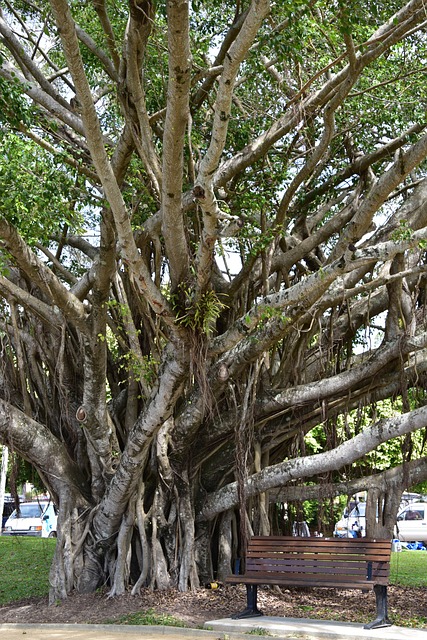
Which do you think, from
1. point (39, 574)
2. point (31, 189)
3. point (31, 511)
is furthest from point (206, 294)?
point (31, 511)

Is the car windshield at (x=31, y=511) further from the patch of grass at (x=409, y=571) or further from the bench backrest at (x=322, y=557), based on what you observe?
the bench backrest at (x=322, y=557)

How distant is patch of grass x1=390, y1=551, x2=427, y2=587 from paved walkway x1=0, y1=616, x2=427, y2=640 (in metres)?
2.84

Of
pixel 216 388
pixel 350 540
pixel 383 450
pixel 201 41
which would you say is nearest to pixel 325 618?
pixel 350 540

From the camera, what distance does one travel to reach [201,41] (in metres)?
8.66

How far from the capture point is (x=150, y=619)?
22.1 feet

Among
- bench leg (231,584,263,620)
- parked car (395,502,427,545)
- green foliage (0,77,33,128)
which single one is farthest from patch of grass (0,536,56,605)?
parked car (395,502,427,545)

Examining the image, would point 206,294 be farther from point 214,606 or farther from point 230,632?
point 214,606

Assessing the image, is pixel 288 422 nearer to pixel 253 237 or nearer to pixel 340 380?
pixel 340 380

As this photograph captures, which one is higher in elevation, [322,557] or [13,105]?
[13,105]

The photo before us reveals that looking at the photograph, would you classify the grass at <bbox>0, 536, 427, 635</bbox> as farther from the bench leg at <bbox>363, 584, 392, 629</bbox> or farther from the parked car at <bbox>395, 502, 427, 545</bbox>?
the parked car at <bbox>395, 502, 427, 545</bbox>

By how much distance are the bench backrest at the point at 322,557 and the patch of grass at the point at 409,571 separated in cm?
246

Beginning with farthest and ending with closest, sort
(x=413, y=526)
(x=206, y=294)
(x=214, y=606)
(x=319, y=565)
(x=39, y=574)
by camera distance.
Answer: (x=413, y=526)
(x=39, y=574)
(x=214, y=606)
(x=319, y=565)
(x=206, y=294)

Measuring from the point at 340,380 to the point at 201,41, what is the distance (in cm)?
404

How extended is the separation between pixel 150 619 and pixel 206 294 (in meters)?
2.84
